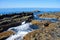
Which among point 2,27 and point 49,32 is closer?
point 49,32

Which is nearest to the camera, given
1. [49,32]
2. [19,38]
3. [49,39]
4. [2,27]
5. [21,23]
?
[49,39]

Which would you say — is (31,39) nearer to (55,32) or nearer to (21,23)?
(55,32)

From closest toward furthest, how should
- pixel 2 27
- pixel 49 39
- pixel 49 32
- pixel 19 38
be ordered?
pixel 49 39 → pixel 49 32 → pixel 19 38 → pixel 2 27

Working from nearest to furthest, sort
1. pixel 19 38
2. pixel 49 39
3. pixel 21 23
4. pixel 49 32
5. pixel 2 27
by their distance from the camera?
1. pixel 49 39
2. pixel 49 32
3. pixel 19 38
4. pixel 2 27
5. pixel 21 23

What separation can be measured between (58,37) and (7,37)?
29.3ft

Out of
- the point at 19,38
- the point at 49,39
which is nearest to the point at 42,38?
the point at 49,39

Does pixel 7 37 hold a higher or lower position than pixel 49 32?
lower

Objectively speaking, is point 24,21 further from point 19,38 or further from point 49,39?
point 49,39

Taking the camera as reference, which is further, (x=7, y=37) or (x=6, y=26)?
(x=6, y=26)

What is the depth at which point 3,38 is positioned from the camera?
22984mm

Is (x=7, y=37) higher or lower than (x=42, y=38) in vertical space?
lower

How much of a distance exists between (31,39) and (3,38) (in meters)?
5.99

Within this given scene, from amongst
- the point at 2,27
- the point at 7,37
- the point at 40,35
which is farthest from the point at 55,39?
the point at 2,27

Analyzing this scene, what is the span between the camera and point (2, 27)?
1142 inches
